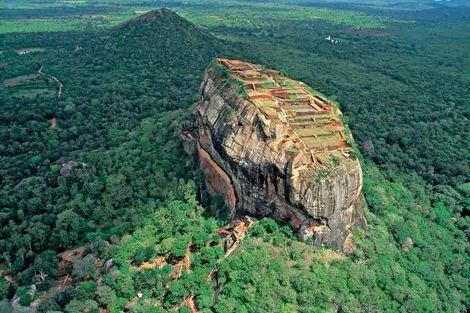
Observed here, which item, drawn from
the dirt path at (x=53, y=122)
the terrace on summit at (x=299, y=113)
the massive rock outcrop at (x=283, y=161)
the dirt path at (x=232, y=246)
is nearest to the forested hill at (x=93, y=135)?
the dirt path at (x=53, y=122)

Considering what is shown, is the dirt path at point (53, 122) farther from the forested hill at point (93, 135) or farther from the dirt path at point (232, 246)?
the dirt path at point (232, 246)

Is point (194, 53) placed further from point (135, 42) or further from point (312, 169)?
point (312, 169)

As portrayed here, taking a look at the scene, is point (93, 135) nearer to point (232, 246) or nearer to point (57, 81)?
point (57, 81)

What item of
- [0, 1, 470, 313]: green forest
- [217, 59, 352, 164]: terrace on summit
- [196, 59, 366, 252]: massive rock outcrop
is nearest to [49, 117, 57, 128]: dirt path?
[0, 1, 470, 313]: green forest

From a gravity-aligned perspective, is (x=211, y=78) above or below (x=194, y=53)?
above

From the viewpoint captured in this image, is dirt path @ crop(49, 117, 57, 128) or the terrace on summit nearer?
the terrace on summit

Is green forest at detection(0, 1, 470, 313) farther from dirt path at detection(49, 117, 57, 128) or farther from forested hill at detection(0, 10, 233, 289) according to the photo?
dirt path at detection(49, 117, 57, 128)

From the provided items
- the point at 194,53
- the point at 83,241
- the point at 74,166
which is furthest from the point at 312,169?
the point at 194,53
